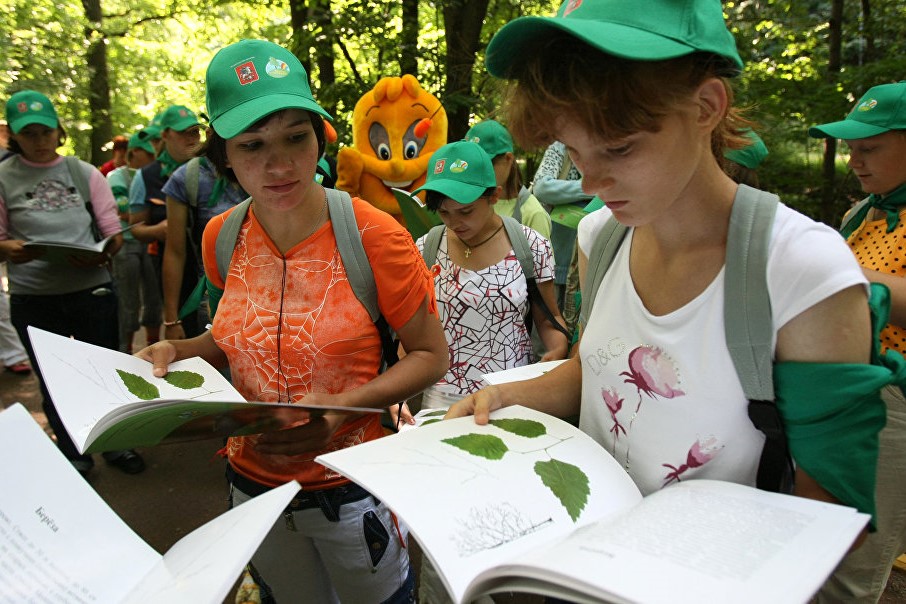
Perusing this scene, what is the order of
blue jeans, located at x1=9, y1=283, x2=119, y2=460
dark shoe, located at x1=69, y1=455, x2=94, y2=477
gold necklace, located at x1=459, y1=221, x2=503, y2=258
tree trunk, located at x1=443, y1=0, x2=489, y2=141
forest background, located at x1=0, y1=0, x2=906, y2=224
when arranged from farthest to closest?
tree trunk, located at x1=443, y1=0, x2=489, y2=141
forest background, located at x1=0, y1=0, x2=906, y2=224
dark shoe, located at x1=69, y1=455, x2=94, y2=477
blue jeans, located at x1=9, y1=283, x2=119, y2=460
gold necklace, located at x1=459, y1=221, x2=503, y2=258

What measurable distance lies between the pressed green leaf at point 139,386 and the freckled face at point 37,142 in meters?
2.63

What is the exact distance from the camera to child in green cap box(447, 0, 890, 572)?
1002 millimetres

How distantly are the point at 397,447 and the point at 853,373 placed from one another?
2.57 feet

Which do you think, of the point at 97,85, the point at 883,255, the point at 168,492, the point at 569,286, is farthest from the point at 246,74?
the point at 97,85

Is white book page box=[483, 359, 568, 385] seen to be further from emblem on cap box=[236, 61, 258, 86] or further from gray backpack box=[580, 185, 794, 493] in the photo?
emblem on cap box=[236, 61, 258, 86]

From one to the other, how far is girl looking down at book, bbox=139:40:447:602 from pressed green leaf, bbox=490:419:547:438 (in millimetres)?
467

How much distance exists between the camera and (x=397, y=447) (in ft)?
4.06

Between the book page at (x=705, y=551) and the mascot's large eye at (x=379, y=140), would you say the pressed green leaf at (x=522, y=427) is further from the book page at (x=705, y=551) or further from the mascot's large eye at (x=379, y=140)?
the mascot's large eye at (x=379, y=140)

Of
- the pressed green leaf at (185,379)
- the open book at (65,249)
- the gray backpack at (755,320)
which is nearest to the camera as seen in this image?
the gray backpack at (755,320)

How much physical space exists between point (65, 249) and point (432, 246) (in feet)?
6.43

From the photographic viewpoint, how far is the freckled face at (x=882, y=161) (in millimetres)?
2383

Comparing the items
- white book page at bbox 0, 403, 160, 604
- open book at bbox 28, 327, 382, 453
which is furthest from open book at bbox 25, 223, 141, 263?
white book page at bbox 0, 403, 160, 604

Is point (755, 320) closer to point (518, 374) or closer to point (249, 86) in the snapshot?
point (518, 374)

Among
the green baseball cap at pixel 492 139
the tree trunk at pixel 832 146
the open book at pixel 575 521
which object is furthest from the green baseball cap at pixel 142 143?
the tree trunk at pixel 832 146
